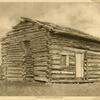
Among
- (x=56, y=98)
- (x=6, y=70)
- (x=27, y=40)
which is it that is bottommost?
(x=56, y=98)

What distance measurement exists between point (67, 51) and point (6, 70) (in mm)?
518

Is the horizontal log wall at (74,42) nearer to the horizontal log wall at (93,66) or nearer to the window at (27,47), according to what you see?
the horizontal log wall at (93,66)

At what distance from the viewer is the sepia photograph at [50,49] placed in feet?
9.27

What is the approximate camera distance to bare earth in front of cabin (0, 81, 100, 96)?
2799 millimetres

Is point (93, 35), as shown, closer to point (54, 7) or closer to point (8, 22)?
point (54, 7)

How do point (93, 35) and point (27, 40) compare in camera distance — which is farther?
point (27, 40)

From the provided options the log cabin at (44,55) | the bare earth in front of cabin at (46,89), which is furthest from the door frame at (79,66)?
the bare earth in front of cabin at (46,89)

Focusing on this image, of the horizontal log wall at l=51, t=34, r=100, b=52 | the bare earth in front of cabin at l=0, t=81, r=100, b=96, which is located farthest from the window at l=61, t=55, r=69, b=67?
the bare earth in front of cabin at l=0, t=81, r=100, b=96

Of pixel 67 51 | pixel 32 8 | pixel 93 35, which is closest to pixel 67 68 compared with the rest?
pixel 67 51

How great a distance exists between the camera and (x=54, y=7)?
9.27 ft

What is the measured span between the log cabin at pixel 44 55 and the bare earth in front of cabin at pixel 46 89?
0.07m

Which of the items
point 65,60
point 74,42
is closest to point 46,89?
point 65,60

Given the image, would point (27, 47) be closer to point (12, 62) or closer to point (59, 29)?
point (12, 62)

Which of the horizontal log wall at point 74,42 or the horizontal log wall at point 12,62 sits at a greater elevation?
the horizontal log wall at point 74,42
